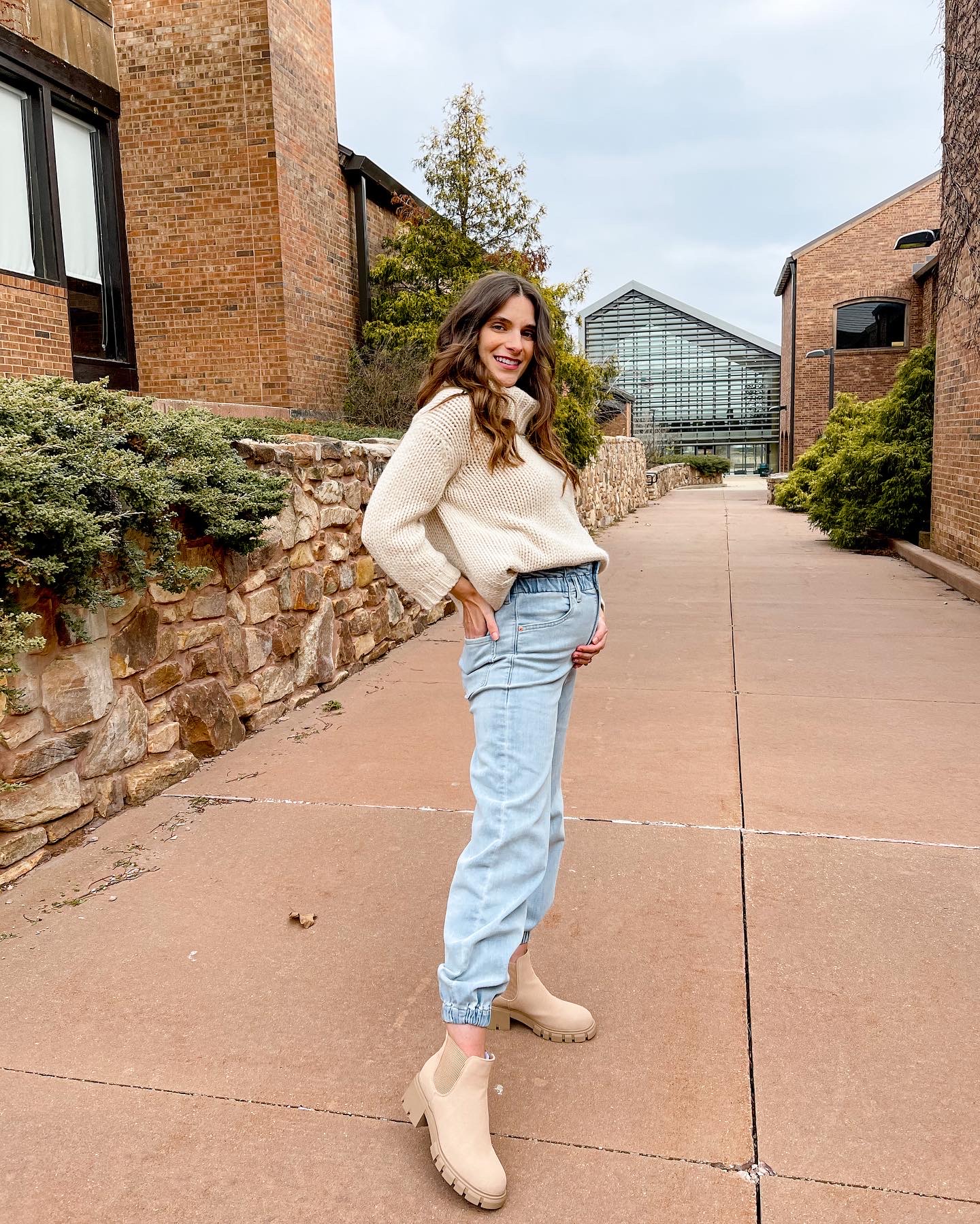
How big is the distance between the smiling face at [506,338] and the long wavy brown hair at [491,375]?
0.01 meters

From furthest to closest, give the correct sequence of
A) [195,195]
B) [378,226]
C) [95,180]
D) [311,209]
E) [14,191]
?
[378,226]
[311,209]
[195,195]
[95,180]
[14,191]

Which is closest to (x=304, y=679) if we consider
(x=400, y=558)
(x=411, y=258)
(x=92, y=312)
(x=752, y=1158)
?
(x=400, y=558)

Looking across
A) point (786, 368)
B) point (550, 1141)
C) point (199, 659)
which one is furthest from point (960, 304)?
point (786, 368)

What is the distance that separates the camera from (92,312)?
10.8 meters

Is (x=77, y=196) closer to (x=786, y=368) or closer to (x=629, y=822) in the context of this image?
(x=629, y=822)

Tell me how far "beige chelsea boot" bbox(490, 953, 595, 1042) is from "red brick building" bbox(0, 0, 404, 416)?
367 inches

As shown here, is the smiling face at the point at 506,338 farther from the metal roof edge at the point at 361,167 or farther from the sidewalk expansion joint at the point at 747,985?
the metal roof edge at the point at 361,167

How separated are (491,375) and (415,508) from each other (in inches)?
13.9

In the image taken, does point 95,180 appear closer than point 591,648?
No

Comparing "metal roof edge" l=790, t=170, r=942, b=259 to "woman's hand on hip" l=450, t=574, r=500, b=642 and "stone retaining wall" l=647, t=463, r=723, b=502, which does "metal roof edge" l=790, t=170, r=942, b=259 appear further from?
"woman's hand on hip" l=450, t=574, r=500, b=642

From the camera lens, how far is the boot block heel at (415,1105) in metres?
1.97

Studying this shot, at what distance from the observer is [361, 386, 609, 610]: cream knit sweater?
1.99m

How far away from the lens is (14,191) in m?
9.09

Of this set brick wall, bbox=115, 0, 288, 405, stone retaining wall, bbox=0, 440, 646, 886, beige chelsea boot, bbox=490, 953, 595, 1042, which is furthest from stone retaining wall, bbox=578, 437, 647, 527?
beige chelsea boot, bbox=490, 953, 595, 1042
